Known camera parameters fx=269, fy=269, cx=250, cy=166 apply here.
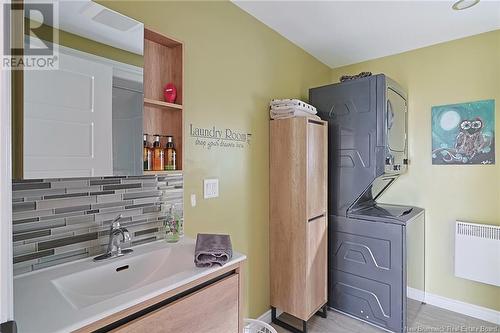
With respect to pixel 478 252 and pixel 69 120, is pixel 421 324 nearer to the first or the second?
pixel 478 252

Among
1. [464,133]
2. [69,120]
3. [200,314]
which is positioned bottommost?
[200,314]

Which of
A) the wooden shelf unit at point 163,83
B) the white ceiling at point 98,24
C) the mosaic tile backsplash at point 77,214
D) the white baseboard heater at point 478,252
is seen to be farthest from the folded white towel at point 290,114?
the white baseboard heater at point 478,252

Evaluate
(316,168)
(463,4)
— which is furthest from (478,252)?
(463,4)

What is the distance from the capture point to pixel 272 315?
7.77ft

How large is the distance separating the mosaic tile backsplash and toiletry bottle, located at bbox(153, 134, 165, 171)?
5.2 inches

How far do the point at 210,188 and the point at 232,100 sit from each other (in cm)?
70

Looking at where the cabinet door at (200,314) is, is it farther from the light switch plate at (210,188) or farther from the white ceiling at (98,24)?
the white ceiling at (98,24)

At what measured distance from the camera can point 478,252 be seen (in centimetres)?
239

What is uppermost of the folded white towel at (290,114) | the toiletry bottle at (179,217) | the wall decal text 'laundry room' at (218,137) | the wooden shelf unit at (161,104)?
the folded white towel at (290,114)

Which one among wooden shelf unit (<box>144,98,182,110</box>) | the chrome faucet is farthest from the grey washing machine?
the chrome faucet

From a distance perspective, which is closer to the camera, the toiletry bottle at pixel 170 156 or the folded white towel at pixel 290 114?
the toiletry bottle at pixel 170 156

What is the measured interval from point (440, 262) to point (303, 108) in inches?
81.2

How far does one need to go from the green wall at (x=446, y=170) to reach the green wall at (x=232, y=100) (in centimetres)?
133

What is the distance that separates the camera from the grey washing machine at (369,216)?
2168 millimetres
